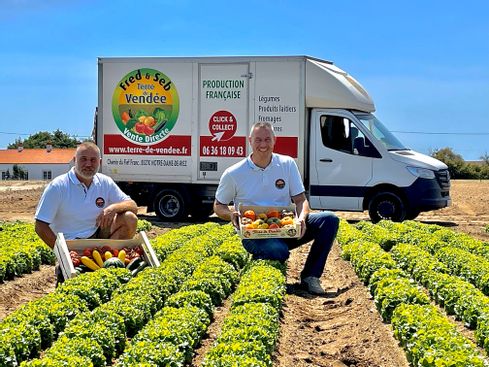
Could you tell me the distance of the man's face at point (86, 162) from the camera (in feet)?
26.8

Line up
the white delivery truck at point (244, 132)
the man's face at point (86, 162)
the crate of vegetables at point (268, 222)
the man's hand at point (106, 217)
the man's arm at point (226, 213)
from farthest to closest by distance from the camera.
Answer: the white delivery truck at point (244, 132)
the man's arm at point (226, 213)
the crate of vegetables at point (268, 222)
the man's hand at point (106, 217)
the man's face at point (86, 162)

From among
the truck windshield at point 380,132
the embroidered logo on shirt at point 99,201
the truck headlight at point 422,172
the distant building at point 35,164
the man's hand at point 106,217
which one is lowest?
the distant building at point 35,164

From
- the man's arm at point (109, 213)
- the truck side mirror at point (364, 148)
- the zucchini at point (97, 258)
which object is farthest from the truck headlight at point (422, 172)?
the zucchini at point (97, 258)

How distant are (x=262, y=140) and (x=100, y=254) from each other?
231 centimetres

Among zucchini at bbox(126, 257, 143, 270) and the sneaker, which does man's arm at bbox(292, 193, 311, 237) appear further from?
zucchini at bbox(126, 257, 143, 270)

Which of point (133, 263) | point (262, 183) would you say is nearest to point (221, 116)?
point (262, 183)

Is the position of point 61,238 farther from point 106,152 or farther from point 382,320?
point 106,152

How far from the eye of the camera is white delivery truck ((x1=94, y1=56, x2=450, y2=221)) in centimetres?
1667

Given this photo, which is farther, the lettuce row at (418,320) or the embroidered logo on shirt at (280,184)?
the embroidered logo on shirt at (280,184)

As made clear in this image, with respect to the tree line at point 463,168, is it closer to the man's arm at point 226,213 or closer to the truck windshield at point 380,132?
the truck windshield at point 380,132

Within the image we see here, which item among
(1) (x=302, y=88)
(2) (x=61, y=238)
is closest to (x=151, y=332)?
(2) (x=61, y=238)

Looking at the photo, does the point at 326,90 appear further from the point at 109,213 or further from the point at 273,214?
the point at 109,213

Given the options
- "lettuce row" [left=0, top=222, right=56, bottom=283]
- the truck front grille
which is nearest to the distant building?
the truck front grille

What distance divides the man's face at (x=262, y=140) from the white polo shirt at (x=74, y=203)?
1734 millimetres
